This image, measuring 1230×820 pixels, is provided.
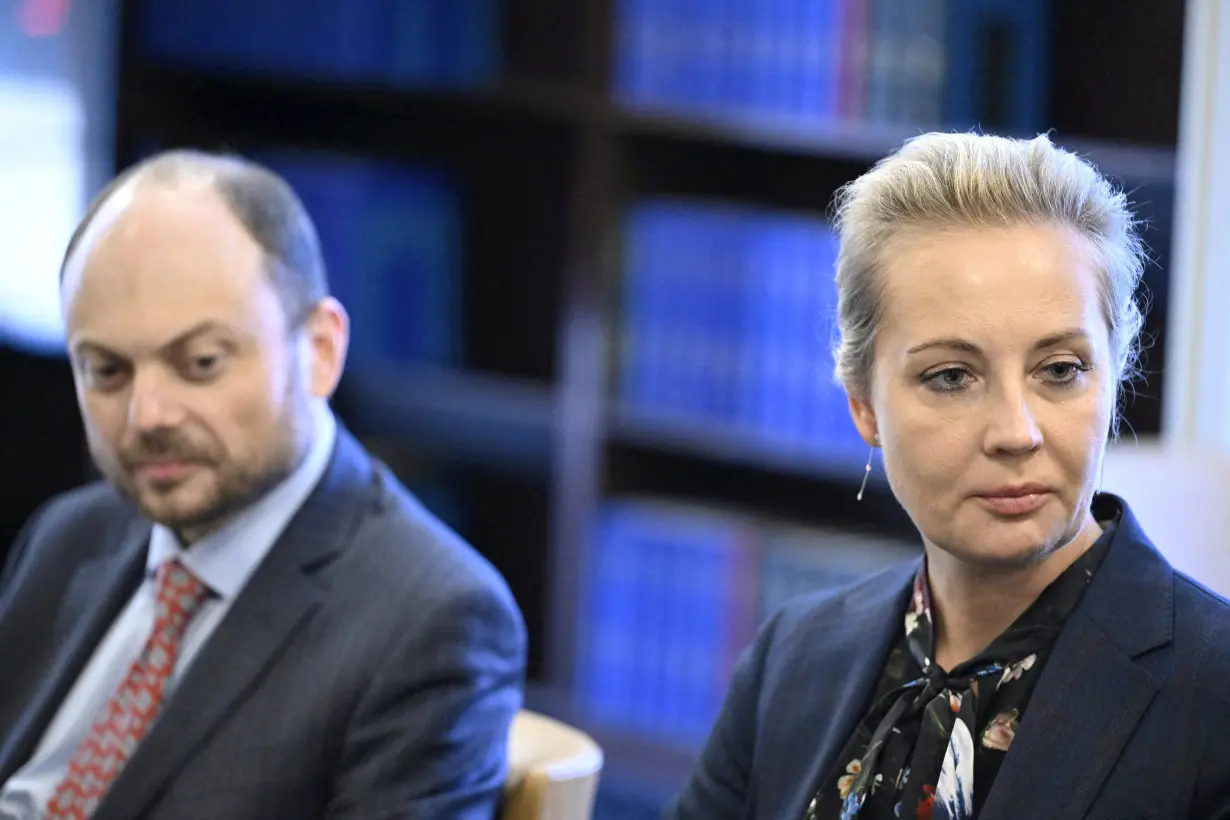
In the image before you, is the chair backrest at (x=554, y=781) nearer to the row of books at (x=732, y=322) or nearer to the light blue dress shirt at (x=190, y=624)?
the light blue dress shirt at (x=190, y=624)

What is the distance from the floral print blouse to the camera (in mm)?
1357

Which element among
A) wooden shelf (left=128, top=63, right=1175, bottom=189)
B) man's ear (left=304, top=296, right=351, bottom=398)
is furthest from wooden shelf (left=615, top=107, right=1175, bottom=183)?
man's ear (left=304, top=296, right=351, bottom=398)

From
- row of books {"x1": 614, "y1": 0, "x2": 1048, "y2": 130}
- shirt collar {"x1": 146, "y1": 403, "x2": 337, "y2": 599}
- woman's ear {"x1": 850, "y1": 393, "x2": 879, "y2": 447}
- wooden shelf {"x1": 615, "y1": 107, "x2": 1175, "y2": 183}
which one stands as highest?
row of books {"x1": 614, "y1": 0, "x2": 1048, "y2": 130}

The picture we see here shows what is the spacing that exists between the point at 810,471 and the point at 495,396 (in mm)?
759

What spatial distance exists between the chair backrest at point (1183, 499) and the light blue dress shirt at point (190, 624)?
95 centimetres

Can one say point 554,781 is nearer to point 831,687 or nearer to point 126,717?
point 831,687

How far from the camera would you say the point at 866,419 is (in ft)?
4.88

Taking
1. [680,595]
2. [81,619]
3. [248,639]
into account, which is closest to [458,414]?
[680,595]

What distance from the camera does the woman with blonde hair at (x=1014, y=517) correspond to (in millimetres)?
1294

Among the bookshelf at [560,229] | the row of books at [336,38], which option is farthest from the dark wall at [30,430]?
the row of books at [336,38]

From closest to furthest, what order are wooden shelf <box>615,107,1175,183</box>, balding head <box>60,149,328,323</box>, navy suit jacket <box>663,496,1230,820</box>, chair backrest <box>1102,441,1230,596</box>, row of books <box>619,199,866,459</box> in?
navy suit jacket <box>663,496,1230,820</box> → chair backrest <box>1102,441,1230,596</box> → balding head <box>60,149,328,323</box> → wooden shelf <box>615,107,1175,183</box> → row of books <box>619,199,866,459</box>

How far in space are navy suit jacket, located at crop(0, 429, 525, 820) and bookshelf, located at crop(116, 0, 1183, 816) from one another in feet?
4.68

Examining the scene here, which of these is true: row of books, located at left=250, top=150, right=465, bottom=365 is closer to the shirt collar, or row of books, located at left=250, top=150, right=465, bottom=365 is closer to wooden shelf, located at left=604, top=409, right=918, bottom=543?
wooden shelf, located at left=604, top=409, right=918, bottom=543

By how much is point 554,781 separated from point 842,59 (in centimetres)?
179
